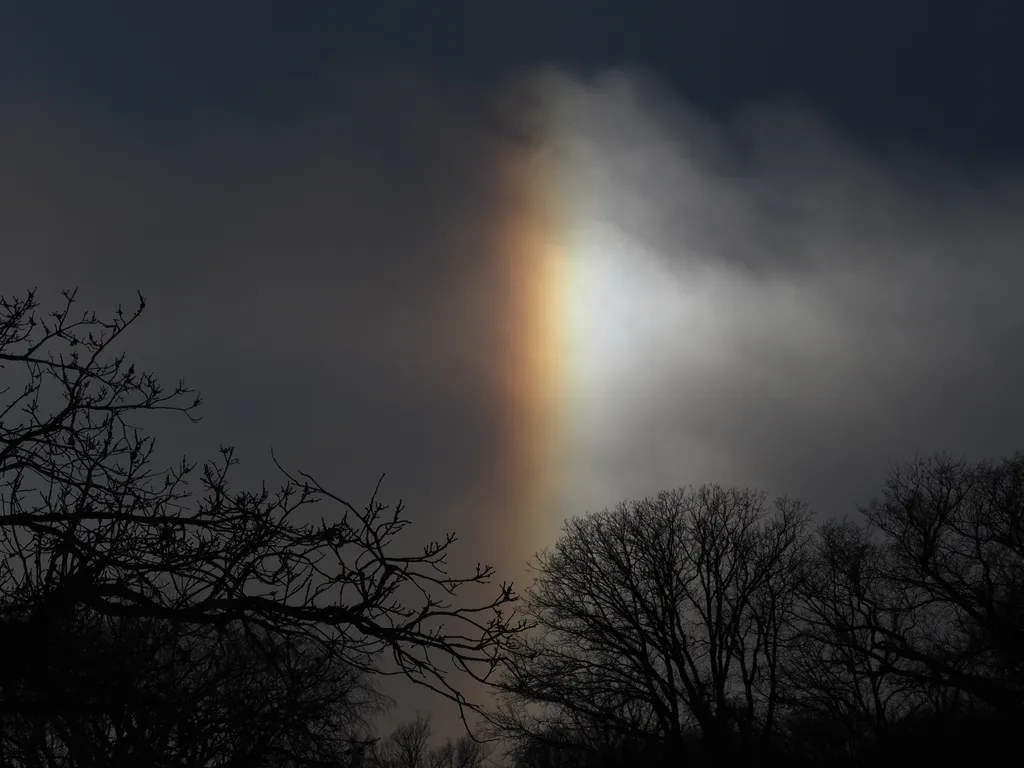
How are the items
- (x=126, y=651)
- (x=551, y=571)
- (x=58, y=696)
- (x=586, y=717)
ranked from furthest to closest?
(x=551, y=571)
(x=586, y=717)
(x=126, y=651)
(x=58, y=696)

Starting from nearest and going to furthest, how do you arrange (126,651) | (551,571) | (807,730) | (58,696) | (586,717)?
(58,696) → (126,651) → (586,717) → (551,571) → (807,730)

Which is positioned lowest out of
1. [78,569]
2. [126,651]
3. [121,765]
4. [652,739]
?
[121,765]

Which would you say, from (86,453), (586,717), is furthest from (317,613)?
(586,717)

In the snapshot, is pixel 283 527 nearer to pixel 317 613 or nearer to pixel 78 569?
pixel 317 613

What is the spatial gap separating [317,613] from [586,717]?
28.6 m

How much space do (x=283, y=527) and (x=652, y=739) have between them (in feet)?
96.6

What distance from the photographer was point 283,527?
4.40m

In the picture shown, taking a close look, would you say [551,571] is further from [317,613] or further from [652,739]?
[317,613]

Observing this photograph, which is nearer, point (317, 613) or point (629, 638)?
point (317, 613)

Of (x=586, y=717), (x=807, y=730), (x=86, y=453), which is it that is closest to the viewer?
(x=86, y=453)

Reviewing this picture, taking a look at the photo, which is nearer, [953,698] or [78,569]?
[78,569]

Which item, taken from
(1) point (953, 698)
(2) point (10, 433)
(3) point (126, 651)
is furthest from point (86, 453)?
(1) point (953, 698)

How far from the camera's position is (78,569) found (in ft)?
14.2

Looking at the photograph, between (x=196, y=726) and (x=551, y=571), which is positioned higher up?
(x=551, y=571)
